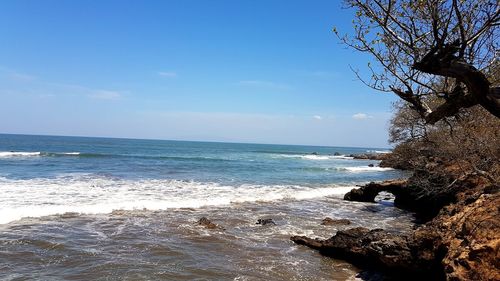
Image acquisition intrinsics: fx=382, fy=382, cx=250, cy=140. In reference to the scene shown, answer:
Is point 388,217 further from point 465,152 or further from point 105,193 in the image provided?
point 105,193

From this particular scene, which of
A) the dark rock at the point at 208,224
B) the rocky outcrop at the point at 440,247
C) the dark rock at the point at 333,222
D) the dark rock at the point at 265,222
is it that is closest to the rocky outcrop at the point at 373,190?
the dark rock at the point at 333,222

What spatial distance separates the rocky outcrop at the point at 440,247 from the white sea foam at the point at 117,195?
29.8ft

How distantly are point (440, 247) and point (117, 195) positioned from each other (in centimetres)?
1521

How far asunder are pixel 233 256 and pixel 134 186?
14.2 metres

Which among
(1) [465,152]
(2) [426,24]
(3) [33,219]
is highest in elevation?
(2) [426,24]

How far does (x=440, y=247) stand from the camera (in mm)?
7039

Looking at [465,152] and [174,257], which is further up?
[465,152]

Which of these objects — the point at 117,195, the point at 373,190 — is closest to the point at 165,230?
the point at 117,195

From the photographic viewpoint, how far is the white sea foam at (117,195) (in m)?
14.8

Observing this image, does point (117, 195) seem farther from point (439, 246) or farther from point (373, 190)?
point (439, 246)

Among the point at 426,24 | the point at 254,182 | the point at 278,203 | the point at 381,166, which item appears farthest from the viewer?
the point at 381,166

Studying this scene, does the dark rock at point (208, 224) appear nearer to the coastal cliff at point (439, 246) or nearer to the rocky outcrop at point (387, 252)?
the coastal cliff at point (439, 246)

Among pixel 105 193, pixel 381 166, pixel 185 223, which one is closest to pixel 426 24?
pixel 185 223

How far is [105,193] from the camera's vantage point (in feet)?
62.2
